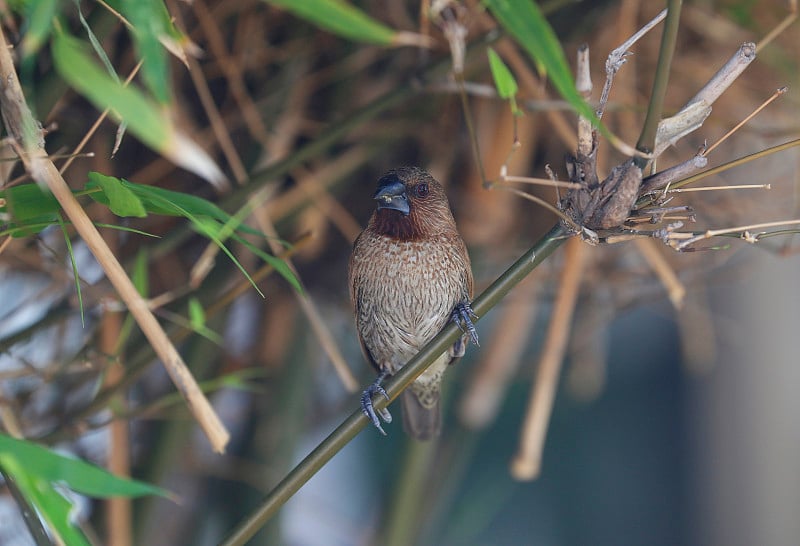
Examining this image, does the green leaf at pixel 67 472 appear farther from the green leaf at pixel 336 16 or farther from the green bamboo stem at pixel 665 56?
the green bamboo stem at pixel 665 56

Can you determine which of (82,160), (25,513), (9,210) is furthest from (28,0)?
(82,160)

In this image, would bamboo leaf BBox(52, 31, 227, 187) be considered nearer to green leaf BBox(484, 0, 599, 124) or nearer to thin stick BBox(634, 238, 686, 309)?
green leaf BBox(484, 0, 599, 124)

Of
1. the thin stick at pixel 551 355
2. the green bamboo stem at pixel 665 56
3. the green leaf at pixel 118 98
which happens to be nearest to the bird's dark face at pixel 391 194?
the thin stick at pixel 551 355

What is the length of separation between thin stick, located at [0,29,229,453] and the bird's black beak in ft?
1.77

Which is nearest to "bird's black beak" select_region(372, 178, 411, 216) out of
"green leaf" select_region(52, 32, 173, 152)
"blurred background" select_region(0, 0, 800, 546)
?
"blurred background" select_region(0, 0, 800, 546)

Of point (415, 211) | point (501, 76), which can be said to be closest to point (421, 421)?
point (415, 211)

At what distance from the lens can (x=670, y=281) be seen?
3.89ft

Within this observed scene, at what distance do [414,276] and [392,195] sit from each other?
190 millimetres

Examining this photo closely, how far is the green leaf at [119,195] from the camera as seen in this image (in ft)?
2.13

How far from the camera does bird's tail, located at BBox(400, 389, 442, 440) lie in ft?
4.60

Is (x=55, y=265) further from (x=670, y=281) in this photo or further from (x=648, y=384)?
(x=648, y=384)

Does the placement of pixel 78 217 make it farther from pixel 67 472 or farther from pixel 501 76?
pixel 501 76

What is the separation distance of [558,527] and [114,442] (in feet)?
5.19

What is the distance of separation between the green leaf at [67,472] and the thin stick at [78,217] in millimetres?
148
